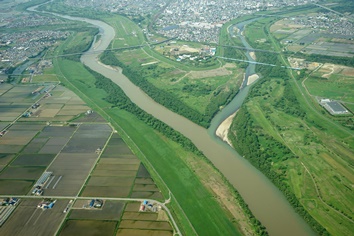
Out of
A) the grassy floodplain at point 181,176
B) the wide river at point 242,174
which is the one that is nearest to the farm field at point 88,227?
the grassy floodplain at point 181,176

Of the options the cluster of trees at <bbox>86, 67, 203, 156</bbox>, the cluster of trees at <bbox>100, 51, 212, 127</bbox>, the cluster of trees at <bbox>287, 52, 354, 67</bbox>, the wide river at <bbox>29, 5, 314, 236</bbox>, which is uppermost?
the cluster of trees at <bbox>287, 52, 354, 67</bbox>

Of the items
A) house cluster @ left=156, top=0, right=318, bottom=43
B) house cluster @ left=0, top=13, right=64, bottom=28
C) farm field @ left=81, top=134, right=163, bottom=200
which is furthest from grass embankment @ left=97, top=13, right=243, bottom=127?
house cluster @ left=0, top=13, right=64, bottom=28

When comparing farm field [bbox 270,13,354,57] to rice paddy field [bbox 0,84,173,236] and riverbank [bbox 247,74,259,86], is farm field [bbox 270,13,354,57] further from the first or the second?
rice paddy field [bbox 0,84,173,236]

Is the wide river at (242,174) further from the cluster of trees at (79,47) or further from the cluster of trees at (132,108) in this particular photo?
the cluster of trees at (79,47)

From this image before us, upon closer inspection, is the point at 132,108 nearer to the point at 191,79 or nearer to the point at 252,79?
the point at 191,79

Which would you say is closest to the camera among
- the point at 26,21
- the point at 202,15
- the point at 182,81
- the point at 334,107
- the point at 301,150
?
the point at 301,150

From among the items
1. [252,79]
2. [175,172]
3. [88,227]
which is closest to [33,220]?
[88,227]
